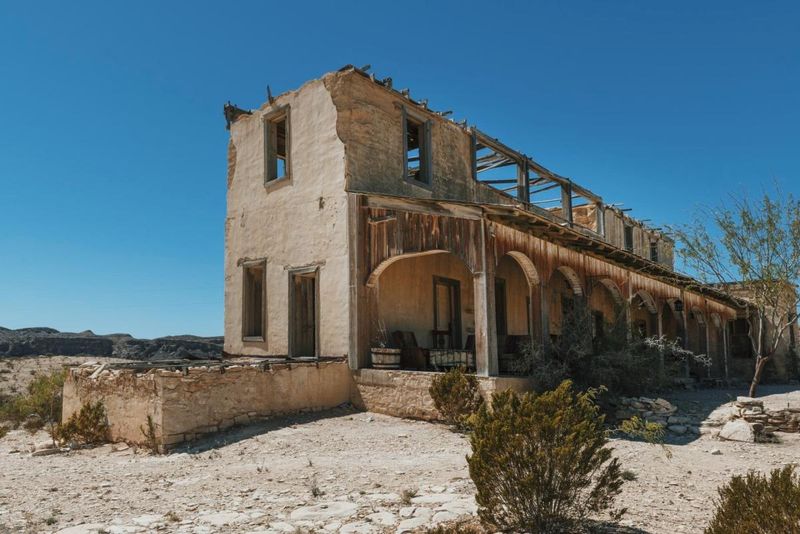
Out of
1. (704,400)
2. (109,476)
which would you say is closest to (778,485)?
(109,476)

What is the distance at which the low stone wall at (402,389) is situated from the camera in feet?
32.6

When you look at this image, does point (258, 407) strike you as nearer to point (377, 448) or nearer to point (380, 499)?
point (377, 448)

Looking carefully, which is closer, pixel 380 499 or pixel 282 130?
pixel 380 499

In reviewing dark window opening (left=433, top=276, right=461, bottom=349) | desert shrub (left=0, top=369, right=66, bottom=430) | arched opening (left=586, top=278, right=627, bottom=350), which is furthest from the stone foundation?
dark window opening (left=433, top=276, right=461, bottom=349)

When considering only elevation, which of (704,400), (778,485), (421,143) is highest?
(421,143)

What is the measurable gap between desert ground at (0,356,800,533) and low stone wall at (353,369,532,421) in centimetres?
31

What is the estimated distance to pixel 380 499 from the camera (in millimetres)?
5621

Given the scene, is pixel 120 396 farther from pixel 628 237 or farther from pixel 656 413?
pixel 628 237

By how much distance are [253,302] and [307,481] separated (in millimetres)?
8939

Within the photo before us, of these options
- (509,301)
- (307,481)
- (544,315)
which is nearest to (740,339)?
(509,301)

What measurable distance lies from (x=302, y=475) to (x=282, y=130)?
10469mm

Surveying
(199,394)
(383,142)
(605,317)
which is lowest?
(199,394)

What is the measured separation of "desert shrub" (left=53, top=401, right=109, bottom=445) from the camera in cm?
989

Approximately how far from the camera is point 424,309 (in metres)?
13.5
